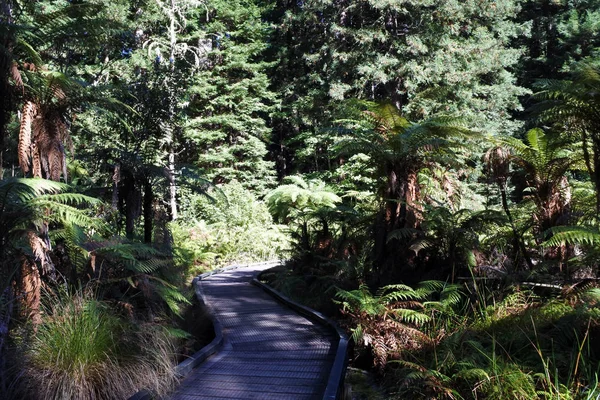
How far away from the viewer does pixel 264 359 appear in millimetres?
5078

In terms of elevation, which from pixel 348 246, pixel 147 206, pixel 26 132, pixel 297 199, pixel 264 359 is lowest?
pixel 264 359

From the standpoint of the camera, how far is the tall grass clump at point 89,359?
3291mm

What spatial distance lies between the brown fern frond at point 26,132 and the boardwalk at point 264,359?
10.2 feet

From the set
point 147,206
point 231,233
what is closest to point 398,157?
point 147,206

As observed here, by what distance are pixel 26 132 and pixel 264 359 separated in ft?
12.1

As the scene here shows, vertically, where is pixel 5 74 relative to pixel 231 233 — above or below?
above

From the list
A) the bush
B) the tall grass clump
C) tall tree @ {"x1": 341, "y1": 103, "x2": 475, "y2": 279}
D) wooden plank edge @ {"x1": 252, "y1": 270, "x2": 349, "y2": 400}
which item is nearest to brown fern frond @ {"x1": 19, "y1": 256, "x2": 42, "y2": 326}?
the tall grass clump

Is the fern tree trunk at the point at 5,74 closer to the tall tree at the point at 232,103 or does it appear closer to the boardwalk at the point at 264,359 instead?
the boardwalk at the point at 264,359

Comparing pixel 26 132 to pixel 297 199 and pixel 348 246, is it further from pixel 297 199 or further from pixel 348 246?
pixel 297 199

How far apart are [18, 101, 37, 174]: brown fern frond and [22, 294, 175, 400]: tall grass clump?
2.16 metres

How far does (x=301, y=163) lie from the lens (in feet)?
87.9

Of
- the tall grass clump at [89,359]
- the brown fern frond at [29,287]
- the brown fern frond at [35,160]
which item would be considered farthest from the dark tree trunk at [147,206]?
the tall grass clump at [89,359]

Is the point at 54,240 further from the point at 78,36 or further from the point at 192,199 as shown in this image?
the point at 192,199

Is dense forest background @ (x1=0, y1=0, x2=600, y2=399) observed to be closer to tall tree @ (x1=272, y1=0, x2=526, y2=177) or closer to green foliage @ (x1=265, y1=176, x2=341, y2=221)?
green foliage @ (x1=265, y1=176, x2=341, y2=221)
